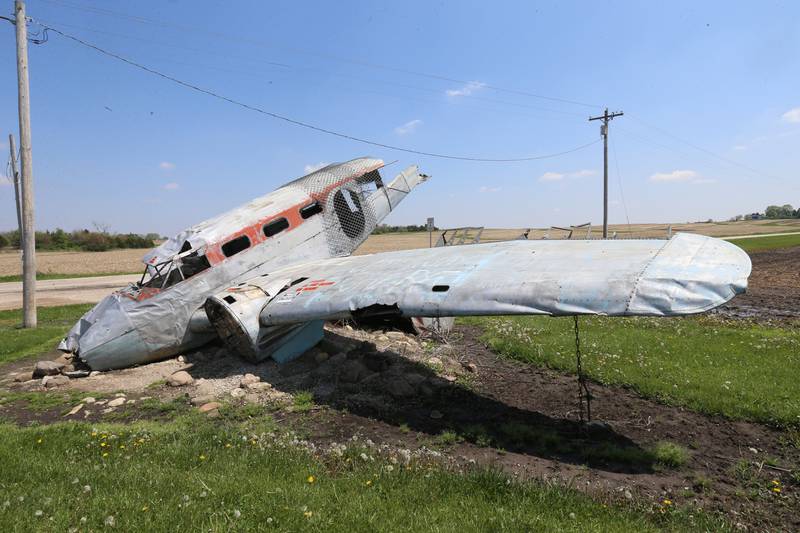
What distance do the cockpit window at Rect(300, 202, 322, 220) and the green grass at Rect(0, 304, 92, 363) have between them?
7485 millimetres

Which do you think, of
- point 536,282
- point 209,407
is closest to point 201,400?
point 209,407

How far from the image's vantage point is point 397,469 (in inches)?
191

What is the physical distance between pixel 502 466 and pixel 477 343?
6.59m

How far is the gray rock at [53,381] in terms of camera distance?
29.0 ft

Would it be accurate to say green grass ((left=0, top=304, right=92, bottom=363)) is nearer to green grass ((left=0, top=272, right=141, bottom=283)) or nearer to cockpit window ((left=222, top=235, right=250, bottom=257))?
cockpit window ((left=222, top=235, right=250, bottom=257))

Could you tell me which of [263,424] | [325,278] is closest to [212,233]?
[325,278]

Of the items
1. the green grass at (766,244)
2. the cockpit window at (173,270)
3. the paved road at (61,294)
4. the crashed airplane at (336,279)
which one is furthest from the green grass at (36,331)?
the green grass at (766,244)

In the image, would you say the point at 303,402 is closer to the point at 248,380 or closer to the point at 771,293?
the point at 248,380

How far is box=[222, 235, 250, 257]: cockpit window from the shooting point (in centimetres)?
1010

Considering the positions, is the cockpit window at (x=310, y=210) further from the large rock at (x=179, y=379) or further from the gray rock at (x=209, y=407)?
the gray rock at (x=209, y=407)

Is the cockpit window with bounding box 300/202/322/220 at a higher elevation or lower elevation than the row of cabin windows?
higher

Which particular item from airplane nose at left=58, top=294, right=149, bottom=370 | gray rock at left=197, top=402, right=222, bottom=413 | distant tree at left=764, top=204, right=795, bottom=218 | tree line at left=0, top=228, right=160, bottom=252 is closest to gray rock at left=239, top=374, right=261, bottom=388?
gray rock at left=197, top=402, right=222, bottom=413

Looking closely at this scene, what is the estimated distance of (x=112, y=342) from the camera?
9078 millimetres

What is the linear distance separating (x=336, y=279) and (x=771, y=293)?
21543 mm
